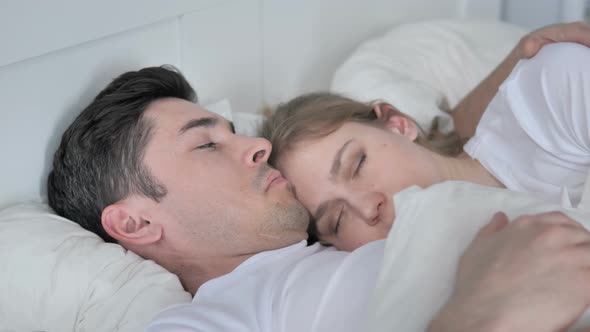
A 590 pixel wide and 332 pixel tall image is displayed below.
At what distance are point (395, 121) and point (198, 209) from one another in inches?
18.7

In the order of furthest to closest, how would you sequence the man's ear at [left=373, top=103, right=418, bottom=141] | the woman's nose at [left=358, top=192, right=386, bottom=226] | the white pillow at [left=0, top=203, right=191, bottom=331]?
the man's ear at [left=373, top=103, right=418, bottom=141] < the woman's nose at [left=358, top=192, right=386, bottom=226] < the white pillow at [left=0, top=203, right=191, bottom=331]

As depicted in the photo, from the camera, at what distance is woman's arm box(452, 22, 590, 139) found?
1.51 meters

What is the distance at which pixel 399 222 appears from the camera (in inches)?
40.4

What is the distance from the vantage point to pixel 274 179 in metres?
1.36

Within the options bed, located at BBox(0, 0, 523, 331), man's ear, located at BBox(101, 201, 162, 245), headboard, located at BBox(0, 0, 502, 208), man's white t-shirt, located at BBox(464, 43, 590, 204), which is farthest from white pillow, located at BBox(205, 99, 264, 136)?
man's white t-shirt, located at BBox(464, 43, 590, 204)

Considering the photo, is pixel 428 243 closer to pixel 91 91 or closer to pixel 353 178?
pixel 353 178

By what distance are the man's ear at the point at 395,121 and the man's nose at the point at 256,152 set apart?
0.28 meters

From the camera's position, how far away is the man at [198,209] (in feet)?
3.69

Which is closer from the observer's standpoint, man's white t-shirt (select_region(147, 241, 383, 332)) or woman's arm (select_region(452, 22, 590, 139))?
man's white t-shirt (select_region(147, 241, 383, 332))

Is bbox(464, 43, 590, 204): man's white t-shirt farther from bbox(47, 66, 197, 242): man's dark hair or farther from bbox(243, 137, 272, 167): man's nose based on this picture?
bbox(47, 66, 197, 242): man's dark hair

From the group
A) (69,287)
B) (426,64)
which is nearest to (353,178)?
(69,287)

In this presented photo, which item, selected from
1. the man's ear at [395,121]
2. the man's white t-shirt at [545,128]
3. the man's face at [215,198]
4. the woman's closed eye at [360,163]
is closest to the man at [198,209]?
the man's face at [215,198]

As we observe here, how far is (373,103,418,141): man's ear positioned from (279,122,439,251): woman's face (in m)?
0.10

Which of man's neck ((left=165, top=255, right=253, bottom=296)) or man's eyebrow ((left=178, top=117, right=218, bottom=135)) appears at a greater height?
man's eyebrow ((left=178, top=117, right=218, bottom=135))
